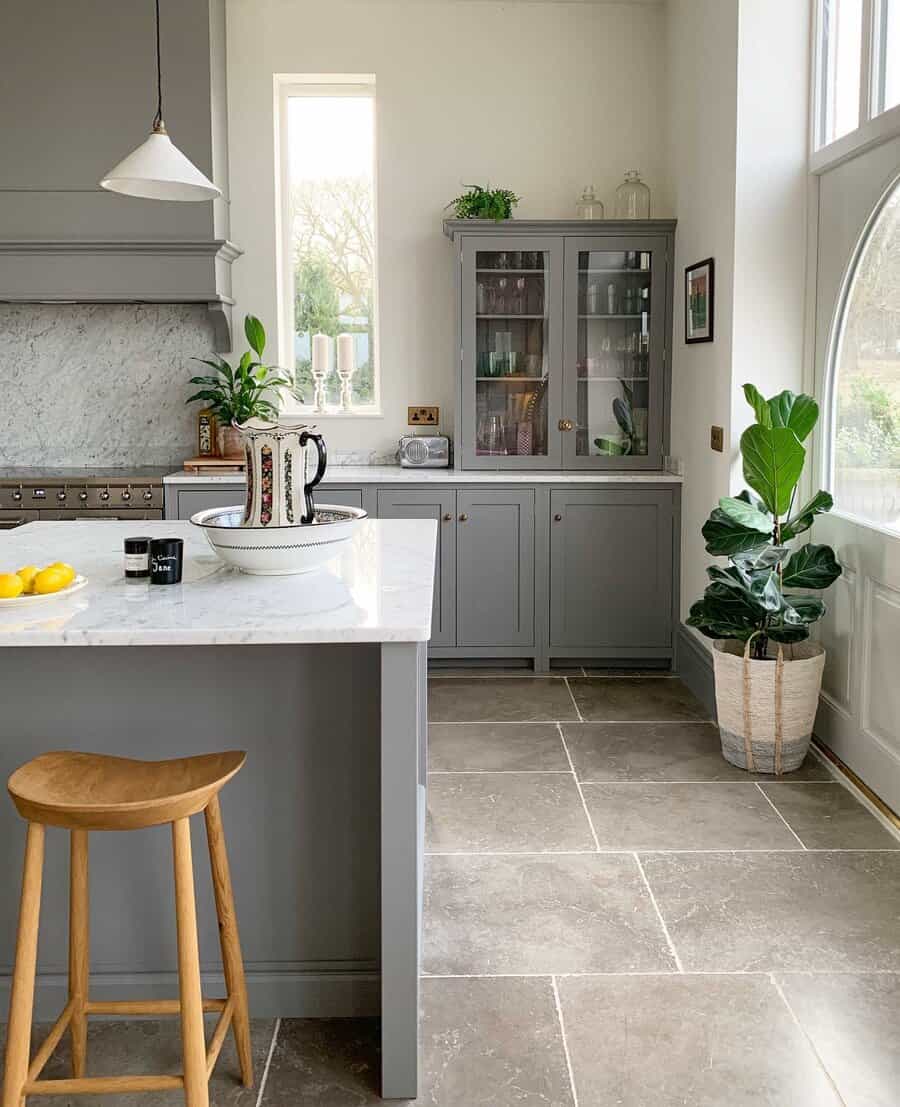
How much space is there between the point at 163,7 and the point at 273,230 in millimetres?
1017

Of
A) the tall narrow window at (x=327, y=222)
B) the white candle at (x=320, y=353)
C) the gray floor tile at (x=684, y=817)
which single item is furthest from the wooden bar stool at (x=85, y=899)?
the tall narrow window at (x=327, y=222)

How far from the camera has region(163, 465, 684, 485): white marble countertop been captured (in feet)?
16.3

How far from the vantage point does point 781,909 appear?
288cm

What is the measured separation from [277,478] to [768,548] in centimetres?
198

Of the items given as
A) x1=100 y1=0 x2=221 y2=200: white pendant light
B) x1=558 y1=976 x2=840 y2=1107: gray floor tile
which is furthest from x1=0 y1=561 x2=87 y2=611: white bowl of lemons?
x1=558 y1=976 x2=840 y2=1107: gray floor tile

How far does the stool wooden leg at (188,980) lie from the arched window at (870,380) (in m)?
2.40

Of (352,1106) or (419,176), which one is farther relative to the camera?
(419,176)

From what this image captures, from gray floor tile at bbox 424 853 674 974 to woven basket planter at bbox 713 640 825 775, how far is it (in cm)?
84

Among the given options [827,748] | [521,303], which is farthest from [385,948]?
[521,303]

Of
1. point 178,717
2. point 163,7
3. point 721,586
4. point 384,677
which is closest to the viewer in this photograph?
point 384,677

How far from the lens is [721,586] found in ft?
12.3

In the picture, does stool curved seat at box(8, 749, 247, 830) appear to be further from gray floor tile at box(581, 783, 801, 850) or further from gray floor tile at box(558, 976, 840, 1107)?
gray floor tile at box(581, 783, 801, 850)

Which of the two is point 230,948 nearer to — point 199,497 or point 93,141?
point 199,497

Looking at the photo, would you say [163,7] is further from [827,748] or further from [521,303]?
[827,748]
